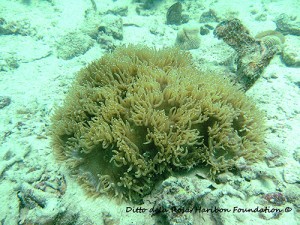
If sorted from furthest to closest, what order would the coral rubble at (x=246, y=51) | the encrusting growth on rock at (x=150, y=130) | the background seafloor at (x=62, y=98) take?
the coral rubble at (x=246, y=51) < the encrusting growth on rock at (x=150, y=130) < the background seafloor at (x=62, y=98)

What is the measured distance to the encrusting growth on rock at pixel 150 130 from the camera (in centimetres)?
331

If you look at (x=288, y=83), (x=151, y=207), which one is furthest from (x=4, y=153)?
Result: (x=288, y=83)

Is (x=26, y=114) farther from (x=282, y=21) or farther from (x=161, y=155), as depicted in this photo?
(x=282, y=21)

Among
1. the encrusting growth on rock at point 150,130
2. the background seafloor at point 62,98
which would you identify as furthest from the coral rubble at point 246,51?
the encrusting growth on rock at point 150,130

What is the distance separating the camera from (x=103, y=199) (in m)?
3.44

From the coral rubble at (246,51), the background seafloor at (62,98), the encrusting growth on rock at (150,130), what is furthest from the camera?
the coral rubble at (246,51)

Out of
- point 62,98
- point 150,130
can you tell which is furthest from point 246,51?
point 62,98

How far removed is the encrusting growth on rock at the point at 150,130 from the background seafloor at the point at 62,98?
249 millimetres

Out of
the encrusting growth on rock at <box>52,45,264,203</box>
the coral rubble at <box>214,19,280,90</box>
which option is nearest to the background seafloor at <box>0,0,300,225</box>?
the encrusting growth on rock at <box>52,45,264,203</box>

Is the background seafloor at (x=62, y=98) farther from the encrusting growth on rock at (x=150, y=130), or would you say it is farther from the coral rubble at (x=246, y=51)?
the coral rubble at (x=246, y=51)

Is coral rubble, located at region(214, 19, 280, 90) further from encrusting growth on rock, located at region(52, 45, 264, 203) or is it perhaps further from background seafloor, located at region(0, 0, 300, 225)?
encrusting growth on rock, located at region(52, 45, 264, 203)

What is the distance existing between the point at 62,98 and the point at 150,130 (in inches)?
142

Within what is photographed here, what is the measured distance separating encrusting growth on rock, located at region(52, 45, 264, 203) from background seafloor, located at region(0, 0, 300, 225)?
0.82 ft

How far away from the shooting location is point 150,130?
11.3ft
